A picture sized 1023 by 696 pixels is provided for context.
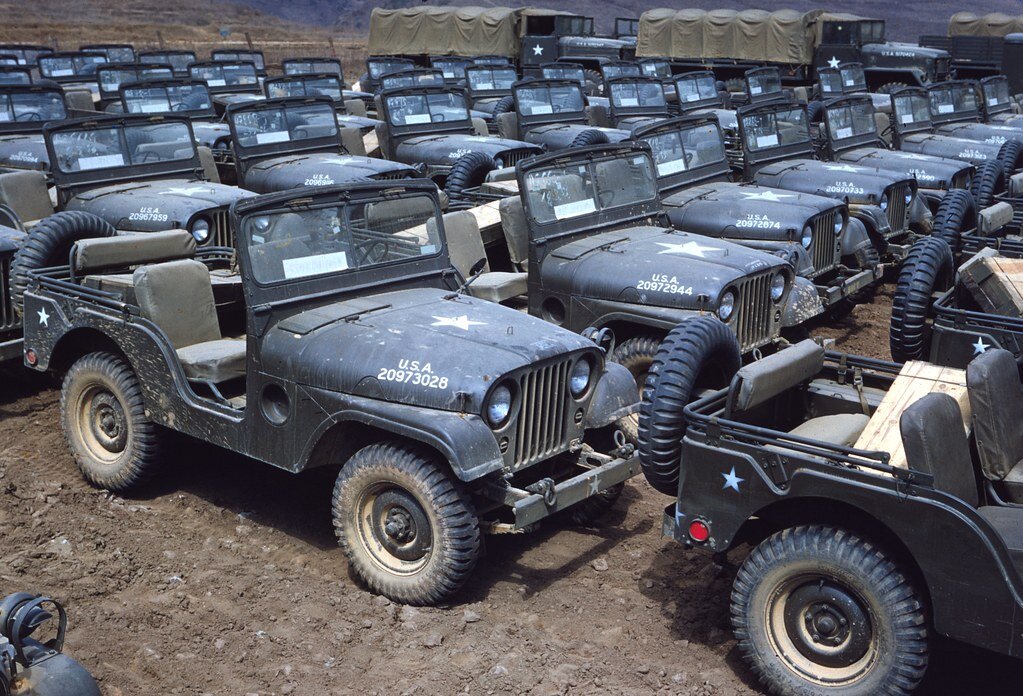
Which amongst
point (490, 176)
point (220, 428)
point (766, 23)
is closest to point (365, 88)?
point (766, 23)

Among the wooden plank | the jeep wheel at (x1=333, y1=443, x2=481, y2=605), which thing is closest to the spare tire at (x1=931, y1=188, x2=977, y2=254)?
the wooden plank

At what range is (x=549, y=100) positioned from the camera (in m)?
14.1

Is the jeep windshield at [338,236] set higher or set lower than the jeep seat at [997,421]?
higher

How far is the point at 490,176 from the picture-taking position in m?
10.1

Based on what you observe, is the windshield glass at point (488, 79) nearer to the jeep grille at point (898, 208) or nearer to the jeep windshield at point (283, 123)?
the jeep windshield at point (283, 123)

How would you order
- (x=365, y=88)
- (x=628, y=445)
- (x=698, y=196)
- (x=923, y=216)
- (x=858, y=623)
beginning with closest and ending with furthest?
(x=858, y=623) → (x=628, y=445) → (x=698, y=196) → (x=923, y=216) → (x=365, y=88)

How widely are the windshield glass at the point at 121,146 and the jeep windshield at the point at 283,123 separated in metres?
0.99

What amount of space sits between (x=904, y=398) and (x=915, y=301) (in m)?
1.19

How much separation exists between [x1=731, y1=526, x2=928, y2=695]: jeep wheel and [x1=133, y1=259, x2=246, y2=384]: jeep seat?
2.96m

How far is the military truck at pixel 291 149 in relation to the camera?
1039 centimetres

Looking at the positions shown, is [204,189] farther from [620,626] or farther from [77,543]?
[620,626]

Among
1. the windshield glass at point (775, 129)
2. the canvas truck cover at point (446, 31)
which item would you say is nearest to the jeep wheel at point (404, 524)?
the windshield glass at point (775, 129)

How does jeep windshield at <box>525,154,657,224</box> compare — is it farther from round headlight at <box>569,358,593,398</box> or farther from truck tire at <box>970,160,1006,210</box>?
truck tire at <box>970,160,1006,210</box>

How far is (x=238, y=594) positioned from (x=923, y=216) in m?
8.08
